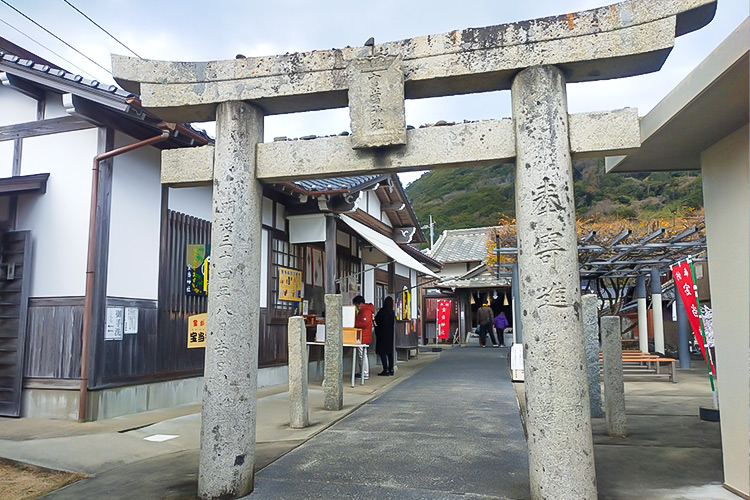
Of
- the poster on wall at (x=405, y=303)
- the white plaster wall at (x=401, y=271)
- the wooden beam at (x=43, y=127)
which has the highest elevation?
the wooden beam at (x=43, y=127)

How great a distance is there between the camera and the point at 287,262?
478 inches

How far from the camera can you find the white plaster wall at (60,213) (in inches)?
319

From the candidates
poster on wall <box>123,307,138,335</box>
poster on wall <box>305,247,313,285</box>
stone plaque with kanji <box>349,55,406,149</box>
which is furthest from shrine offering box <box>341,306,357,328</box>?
stone plaque with kanji <box>349,55,406,149</box>

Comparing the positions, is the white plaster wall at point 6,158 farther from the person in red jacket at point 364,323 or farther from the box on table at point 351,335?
the person in red jacket at point 364,323

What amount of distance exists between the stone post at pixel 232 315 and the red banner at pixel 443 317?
74.6 feet

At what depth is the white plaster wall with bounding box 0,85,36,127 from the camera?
8.80m

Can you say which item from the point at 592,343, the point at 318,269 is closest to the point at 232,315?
the point at 592,343

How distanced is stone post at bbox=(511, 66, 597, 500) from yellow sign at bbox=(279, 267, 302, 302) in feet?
26.0

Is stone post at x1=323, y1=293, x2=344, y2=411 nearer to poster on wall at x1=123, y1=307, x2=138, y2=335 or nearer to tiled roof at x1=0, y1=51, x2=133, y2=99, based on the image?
poster on wall at x1=123, y1=307, x2=138, y2=335

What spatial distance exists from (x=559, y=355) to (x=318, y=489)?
96.0 inches

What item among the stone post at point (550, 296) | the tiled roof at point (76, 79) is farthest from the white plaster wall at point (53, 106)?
the stone post at point (550, 296)

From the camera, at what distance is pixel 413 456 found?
19.3ft

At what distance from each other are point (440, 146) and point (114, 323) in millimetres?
5904

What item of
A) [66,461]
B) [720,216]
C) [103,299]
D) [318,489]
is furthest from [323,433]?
[720,216]
